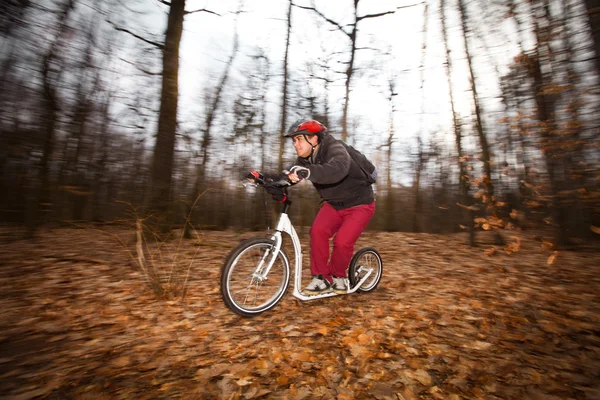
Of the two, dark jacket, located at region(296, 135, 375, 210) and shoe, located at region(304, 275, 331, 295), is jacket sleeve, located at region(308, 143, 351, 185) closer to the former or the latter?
dark jacket, located at region(296, 135, 375, 210)

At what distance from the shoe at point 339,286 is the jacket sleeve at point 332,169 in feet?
5.03

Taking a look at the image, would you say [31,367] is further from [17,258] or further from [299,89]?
[299,89]

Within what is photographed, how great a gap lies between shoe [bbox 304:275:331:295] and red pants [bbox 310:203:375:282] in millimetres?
59

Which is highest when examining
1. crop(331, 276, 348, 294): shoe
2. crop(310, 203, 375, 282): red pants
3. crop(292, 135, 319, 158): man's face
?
crop(292, 135, 319, 158): man's face

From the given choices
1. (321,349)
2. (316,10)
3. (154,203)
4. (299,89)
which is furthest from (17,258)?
(316,10)

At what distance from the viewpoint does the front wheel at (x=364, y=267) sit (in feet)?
13.5

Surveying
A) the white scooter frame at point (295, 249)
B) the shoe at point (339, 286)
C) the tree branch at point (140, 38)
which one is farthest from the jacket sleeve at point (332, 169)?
the tree branch at point (140, 38)

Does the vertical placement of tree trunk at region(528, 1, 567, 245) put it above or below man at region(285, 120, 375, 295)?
above

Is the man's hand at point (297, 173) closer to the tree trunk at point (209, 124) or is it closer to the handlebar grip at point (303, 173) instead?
the handlebar grip at point (303, 173)

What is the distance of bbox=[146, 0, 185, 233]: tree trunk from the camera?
6.11 metres

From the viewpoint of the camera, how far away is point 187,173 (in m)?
10.9

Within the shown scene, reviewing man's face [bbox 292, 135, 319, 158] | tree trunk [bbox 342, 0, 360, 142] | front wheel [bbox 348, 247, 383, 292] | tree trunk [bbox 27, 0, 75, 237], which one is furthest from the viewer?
tree trunk [bbox 342, 0, 360, 142]

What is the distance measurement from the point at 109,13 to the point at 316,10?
24.2ft

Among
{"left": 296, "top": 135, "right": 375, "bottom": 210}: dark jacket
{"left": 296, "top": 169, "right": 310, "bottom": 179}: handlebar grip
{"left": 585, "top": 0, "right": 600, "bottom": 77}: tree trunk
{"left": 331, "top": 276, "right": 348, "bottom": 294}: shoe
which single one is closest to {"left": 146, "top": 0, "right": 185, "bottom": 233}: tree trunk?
{"left": 296, "top": 135, "right": 375, "bottom": 210}: dark jacket
